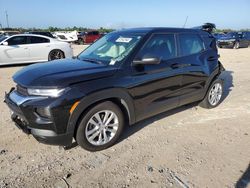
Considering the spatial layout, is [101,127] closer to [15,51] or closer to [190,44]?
[190,44]

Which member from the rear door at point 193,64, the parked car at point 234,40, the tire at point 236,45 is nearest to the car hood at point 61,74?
the rear door at point 193,64

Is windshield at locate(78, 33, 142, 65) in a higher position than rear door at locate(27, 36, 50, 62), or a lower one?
higher

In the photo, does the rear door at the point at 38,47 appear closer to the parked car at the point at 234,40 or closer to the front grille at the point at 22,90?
the front grille at the point at 22,90

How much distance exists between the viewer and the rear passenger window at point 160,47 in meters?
4.07

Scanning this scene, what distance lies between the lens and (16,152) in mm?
3727

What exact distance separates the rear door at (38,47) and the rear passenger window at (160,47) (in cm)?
830

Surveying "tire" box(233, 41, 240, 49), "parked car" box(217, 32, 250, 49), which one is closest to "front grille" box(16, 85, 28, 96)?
"parked car" box(217, 32, 250, 49)

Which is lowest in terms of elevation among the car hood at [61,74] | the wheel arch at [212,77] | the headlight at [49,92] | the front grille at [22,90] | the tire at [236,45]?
the tire at [236,45]

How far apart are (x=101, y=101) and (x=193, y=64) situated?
2210 mm

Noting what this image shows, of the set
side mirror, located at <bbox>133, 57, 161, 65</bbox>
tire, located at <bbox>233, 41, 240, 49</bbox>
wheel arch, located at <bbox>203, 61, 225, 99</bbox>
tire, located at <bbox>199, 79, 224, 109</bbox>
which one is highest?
side mirror, located at <bbox>133, 57, 161, 65</bbox>

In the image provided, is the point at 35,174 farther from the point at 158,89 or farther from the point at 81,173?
the point at 158,89

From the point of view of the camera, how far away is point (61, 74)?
345 cm

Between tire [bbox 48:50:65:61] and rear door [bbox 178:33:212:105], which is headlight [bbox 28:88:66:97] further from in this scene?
tire [bbox 48:50:65:61]

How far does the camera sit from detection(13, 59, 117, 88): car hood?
328 cm
